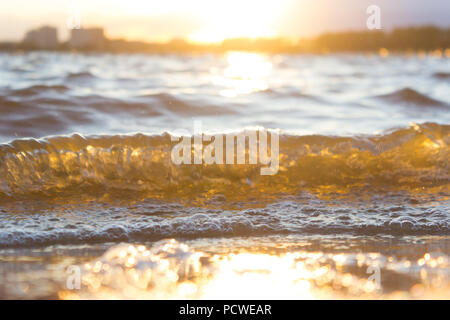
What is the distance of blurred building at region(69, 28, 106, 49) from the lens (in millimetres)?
24847

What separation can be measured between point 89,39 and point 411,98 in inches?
884

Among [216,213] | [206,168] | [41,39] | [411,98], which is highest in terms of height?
[41,39]

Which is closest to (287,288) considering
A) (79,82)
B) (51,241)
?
(51,241)

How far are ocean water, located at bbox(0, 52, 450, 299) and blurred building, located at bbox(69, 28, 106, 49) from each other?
66.2 ft

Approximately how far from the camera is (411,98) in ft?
24.3

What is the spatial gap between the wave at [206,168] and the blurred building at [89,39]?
20165mm

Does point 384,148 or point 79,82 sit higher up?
point 79,82

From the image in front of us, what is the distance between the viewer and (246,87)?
29.3 feet

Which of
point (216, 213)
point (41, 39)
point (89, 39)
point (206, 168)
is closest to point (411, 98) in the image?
point (206, 168)

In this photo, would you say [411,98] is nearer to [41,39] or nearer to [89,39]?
[41,39]

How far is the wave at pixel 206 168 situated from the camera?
133 inches

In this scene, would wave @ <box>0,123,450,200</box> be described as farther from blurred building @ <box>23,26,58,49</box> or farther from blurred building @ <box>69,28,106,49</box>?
blurred building @ <box>23,26,58,49</box>
